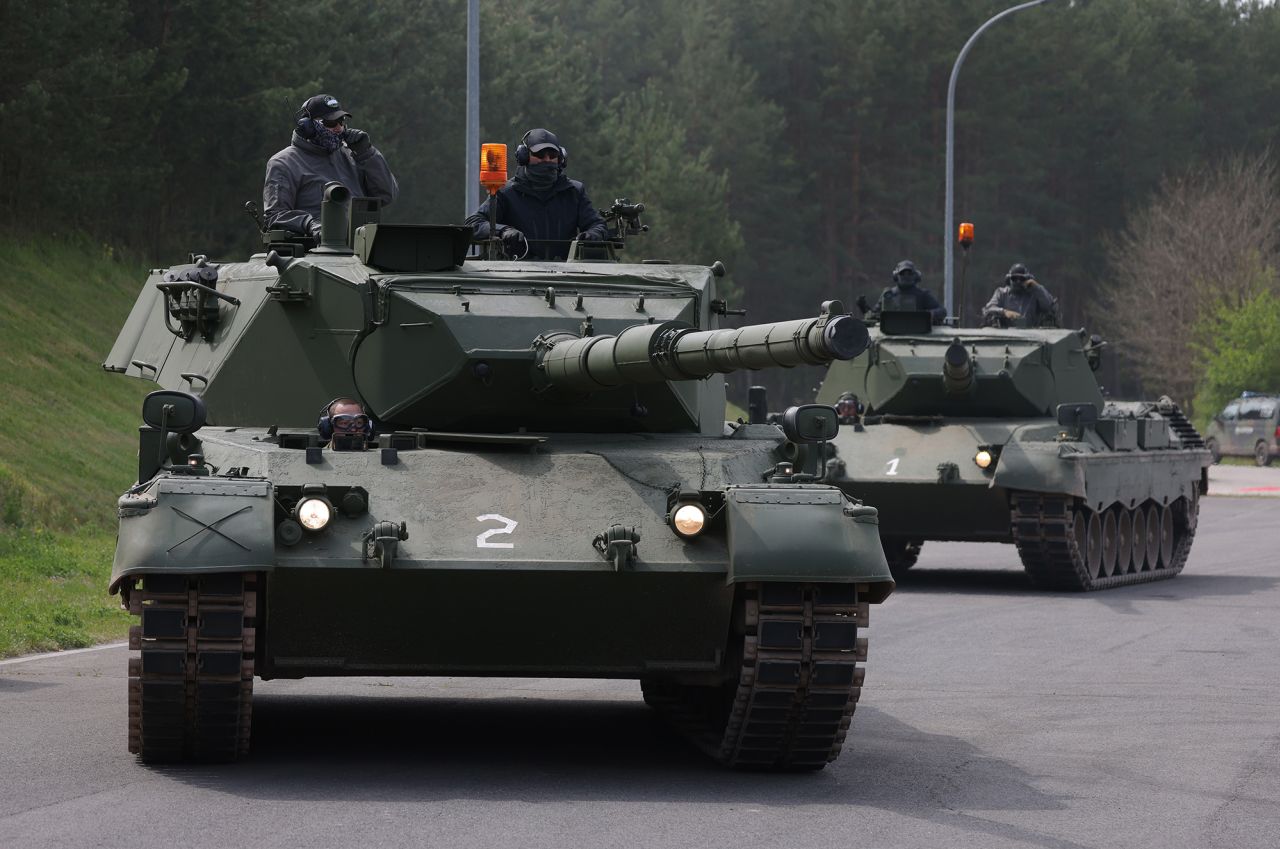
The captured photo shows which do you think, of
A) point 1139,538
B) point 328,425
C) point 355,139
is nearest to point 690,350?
point 328,425

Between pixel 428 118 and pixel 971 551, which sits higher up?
pixel 428 118

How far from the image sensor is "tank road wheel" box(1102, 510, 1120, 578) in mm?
20828

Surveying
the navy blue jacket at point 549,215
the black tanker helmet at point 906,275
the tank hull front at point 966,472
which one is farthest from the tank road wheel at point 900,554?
the navy blue jacket at point 549,215

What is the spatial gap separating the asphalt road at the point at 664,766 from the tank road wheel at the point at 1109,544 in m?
5.58

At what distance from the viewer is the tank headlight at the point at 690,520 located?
30.4ft

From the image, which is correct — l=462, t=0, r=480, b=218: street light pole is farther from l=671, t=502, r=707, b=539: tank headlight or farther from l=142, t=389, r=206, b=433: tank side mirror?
l=671, t=502, r=707, b=539: tank headlight

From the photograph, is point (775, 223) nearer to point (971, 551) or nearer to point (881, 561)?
point (971, 551)

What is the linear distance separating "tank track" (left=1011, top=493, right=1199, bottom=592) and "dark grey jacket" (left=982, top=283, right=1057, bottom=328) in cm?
304

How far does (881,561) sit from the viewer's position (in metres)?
9.19

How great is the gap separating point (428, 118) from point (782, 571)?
132 ft

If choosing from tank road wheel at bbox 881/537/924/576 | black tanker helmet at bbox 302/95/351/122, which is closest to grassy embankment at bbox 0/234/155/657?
black tanker helmet at bbox 302/95/351/122

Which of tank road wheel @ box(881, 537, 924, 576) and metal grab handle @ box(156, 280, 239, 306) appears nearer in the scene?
metal grab handle @ box(156, 280, 239, 306)

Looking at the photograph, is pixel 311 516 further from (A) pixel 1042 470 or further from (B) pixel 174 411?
(A) pixel 1042 470

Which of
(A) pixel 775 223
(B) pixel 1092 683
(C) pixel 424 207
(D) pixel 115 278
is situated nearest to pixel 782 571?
(B) pixel 1092 683
